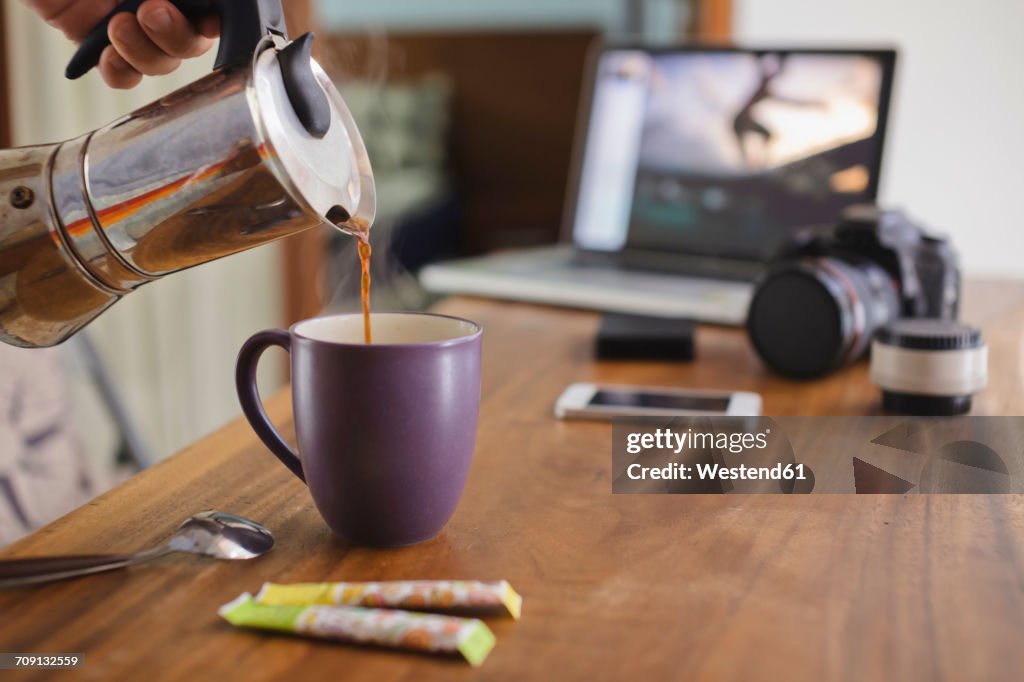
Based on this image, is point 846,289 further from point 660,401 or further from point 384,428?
point 384,428

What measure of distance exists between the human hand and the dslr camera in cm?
48

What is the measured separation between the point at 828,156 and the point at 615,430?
0.56 metres

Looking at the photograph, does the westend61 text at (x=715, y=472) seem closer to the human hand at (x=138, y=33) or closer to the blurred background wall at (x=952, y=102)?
the human hand at (x=138, y=33)

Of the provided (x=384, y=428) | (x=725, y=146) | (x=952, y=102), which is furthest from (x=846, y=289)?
(x=952, y=102)

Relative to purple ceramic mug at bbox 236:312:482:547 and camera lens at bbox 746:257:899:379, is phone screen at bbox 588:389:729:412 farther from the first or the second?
purple ceramic mug at bbox 236:312:482:547

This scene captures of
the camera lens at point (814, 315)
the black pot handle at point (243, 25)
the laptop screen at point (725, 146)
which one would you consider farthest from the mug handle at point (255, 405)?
the laptop screen at point (725, 146)

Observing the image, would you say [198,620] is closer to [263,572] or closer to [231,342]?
[263,572]

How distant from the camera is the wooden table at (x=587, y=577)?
1.27ft

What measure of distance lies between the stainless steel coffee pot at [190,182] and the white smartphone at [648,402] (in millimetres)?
249

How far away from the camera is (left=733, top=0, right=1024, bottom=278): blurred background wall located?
1850 millimetres

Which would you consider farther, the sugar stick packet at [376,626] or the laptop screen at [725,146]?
the laptop screen at [725,146]

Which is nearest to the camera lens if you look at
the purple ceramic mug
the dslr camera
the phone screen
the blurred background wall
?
the dslr camera

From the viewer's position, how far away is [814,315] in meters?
0.83

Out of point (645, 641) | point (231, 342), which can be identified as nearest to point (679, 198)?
point (645, 641)
